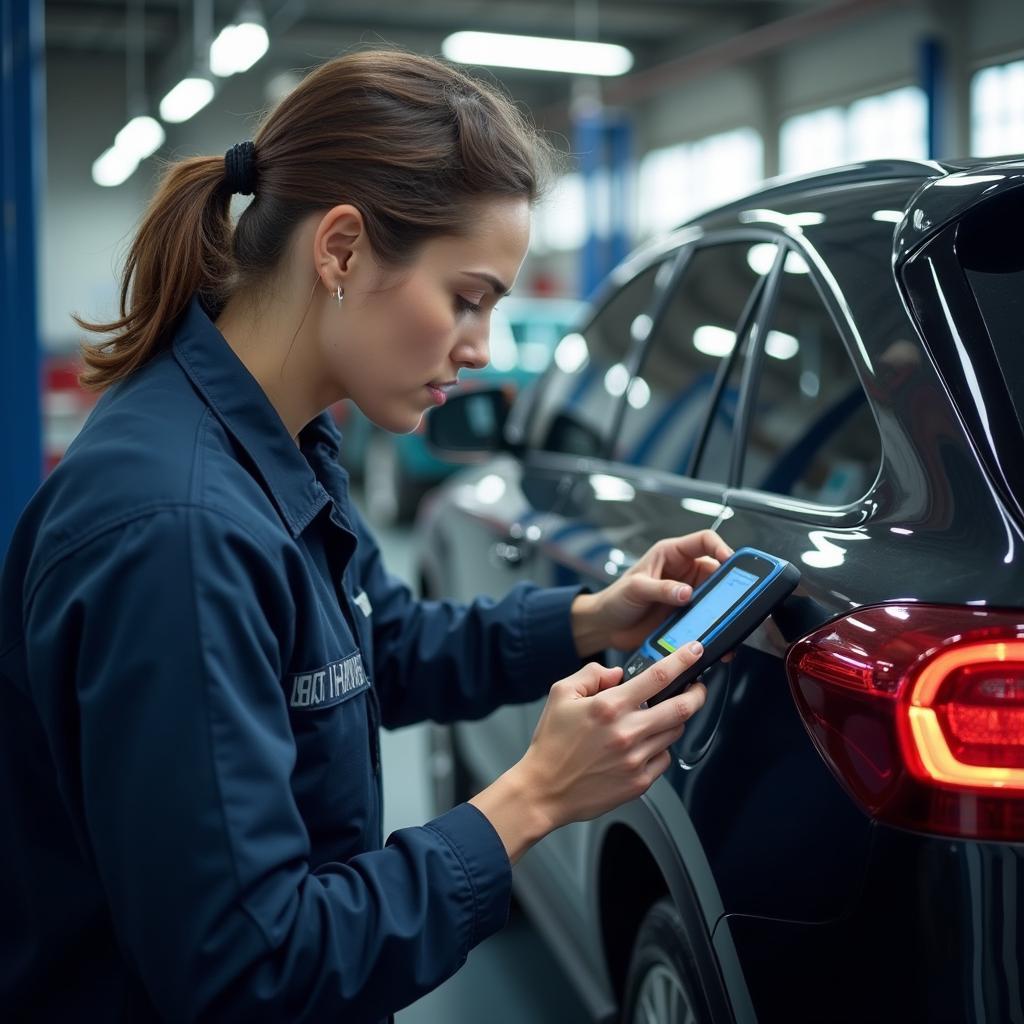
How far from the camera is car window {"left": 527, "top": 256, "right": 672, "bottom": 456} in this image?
250 cm

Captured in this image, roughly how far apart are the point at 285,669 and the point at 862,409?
1.53m

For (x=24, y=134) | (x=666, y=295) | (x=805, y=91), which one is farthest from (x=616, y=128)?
(x=666, y=295)

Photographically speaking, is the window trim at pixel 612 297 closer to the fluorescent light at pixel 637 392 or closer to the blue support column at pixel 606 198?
the fluorescent light at pixel 637 392

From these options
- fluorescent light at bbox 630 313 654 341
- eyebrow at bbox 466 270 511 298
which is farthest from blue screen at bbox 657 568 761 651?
fluorescent light at bbox 630 313 654 341

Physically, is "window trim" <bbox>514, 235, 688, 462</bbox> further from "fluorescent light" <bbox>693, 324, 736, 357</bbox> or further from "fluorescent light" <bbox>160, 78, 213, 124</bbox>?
"fluorescent light" <bbox>160, 78, 213, 124</bbox>

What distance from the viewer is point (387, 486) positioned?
Answer: 8922mm

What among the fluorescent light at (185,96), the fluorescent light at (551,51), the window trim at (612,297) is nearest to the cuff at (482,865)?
the window trim at (612,297)

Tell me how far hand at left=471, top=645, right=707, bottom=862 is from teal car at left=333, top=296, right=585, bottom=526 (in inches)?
268

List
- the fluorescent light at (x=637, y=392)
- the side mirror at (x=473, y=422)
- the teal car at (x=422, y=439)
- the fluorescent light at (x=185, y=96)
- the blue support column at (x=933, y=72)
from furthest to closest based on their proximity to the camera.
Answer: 1. the blue support column at (x=933, y=72)
2. the fluorescent light at (x=185, y=96)
3. the teal car at (x=422, y=439)
4. the side mirror at (x=473, y=422)
5. the fluorescent light at (x=637, y=392)

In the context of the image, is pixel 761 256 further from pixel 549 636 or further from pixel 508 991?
pixel 508 991

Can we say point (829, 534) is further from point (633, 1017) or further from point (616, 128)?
point (616, 128)

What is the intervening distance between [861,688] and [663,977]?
67 centimetres

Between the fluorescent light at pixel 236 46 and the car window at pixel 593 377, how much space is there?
22.7 ft

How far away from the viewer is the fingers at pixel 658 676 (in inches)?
45.9
